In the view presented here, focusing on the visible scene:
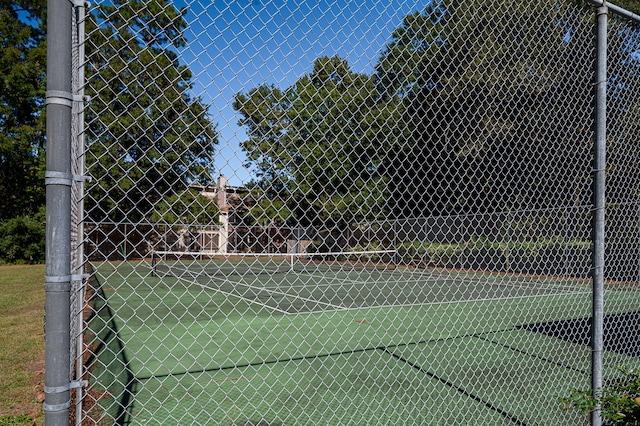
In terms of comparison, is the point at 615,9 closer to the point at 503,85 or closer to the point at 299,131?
the point at 503,85

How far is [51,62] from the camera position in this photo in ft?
4.50

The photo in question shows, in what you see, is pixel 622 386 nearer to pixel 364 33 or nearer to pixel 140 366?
pixel 364 33

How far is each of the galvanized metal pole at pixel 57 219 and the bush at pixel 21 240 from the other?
82.5 feet

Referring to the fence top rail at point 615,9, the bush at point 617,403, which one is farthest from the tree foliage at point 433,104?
the bush at point 617,403

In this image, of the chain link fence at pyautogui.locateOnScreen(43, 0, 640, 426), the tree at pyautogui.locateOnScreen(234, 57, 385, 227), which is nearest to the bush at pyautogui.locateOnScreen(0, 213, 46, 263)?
the chain link fence at pyautogui.locateOnScreen(43, 0, 640, 426)

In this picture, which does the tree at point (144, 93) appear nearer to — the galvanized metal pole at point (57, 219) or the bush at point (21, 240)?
the galvanized metal pole at point (57, 219)

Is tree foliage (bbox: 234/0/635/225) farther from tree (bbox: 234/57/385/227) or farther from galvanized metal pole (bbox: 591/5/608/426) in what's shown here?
galvanized metal pole (bbox: 591/5/608/426)

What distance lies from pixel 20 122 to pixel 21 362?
28788mm

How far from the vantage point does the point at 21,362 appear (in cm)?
432

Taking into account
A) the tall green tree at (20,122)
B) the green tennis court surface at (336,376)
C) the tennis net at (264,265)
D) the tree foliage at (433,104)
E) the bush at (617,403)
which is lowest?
the tennis net at (264,265)

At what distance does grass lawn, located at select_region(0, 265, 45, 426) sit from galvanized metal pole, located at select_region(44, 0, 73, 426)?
1671mm

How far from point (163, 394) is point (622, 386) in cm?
333

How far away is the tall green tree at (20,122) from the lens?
25.9m

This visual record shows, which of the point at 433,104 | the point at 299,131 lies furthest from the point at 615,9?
the point at 299,131
